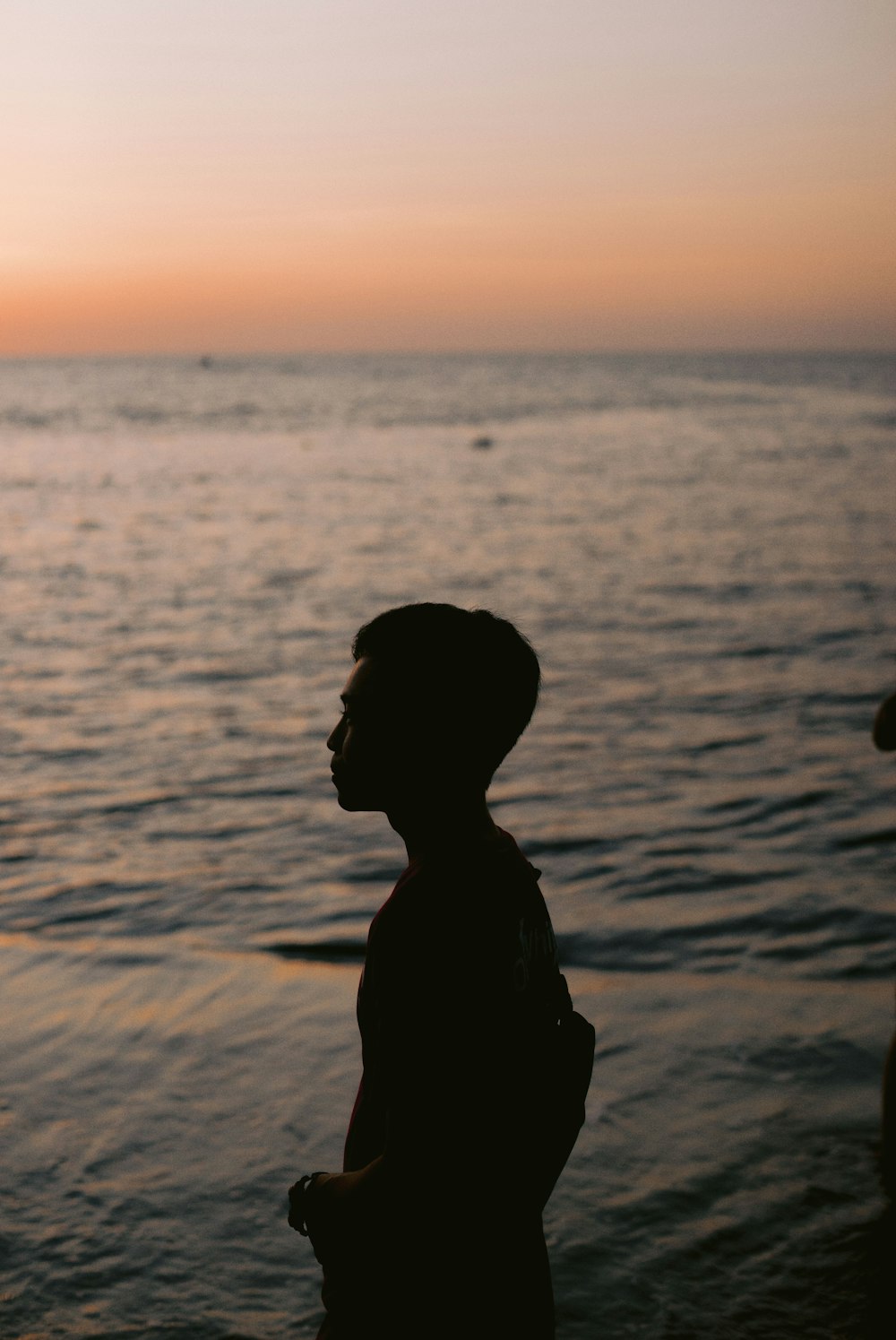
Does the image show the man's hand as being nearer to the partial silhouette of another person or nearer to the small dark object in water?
the small dark object in water

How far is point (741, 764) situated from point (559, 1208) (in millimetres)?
5921

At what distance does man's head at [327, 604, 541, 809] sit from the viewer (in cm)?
196

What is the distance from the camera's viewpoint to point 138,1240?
14.0ft

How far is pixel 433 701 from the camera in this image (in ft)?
6.41

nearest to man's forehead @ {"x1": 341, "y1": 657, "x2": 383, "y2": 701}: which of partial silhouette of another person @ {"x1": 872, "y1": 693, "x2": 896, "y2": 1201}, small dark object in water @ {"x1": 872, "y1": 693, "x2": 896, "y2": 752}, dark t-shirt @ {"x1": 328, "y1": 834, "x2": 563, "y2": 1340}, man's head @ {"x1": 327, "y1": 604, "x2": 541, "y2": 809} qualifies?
man's head @ {"x1": 327, "y1": 604, "x2": 541, "y2": 809}

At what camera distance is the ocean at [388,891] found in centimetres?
421

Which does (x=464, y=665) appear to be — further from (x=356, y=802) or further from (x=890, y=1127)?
(x=890, y=1127)

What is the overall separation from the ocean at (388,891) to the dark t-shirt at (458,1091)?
2.20 metres

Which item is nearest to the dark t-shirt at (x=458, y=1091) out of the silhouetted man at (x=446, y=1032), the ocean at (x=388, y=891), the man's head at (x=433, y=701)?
the silhouetted man at (x=446, y=1032)

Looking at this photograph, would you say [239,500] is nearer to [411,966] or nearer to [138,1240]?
[138,1240]

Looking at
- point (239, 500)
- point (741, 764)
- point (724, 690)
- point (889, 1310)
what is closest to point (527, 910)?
point (889, 1310)

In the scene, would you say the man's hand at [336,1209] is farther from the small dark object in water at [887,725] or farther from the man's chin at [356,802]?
the small dark object in water at [887,725]

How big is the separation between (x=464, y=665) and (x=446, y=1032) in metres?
0.52

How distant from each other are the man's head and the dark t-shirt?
0.13 metres
